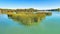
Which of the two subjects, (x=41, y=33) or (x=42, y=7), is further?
(x=42, y=7)

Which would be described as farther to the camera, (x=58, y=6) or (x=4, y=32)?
(x=58, y=6)

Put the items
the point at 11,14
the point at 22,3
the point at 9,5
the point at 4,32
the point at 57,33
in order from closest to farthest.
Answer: the point at 57,33 → the point at 4,32 → the point at 22,3 → the point at 9,5 → the point at 11,14

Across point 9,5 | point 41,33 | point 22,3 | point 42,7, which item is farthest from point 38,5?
Answer: point 41,33

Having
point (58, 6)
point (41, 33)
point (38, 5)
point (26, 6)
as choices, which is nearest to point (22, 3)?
point (26, 6)

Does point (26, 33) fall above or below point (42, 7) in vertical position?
below

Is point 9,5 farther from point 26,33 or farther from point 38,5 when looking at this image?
point 26,33

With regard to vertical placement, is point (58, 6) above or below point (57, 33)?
above

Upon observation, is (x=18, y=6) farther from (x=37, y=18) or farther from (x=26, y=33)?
(x=26, y=33)

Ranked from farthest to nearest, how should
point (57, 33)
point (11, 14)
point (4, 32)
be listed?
point (11, 14), point (4, 32), point (57, 33)

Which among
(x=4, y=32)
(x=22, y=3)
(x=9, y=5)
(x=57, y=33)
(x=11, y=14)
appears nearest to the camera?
(x=57, y=33)
